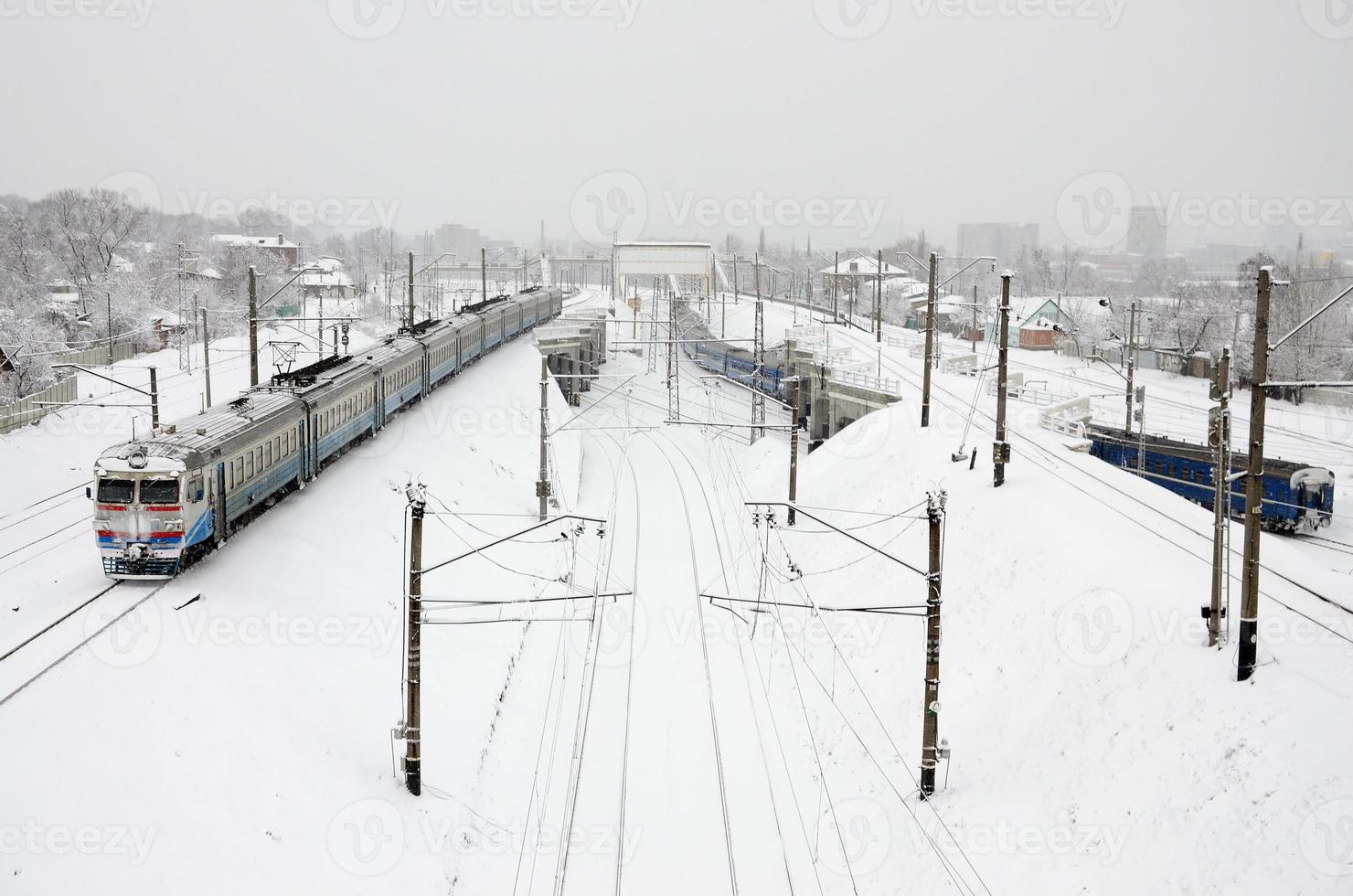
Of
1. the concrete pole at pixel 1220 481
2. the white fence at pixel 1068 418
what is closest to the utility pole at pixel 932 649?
the concrete pole at pixel 1220 481

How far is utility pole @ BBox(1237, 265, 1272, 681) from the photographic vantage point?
1259cm

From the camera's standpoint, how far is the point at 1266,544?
20016 millimetres

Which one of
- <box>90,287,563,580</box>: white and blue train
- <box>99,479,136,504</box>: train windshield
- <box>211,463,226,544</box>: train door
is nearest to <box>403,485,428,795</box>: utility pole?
<box>90,287,563,580</box>: white and blue train

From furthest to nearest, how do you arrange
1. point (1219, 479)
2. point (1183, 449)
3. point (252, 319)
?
point (1183, 449) < point (252, 319) < point (1219, 479)

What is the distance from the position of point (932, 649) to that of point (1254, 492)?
5117 millimetres

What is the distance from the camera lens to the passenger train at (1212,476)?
103 feet

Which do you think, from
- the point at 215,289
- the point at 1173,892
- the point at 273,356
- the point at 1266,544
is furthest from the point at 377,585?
the point at 215,289

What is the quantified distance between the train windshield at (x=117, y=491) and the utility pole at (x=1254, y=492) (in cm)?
1866

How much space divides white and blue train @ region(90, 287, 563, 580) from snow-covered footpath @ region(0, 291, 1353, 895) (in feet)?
2.59

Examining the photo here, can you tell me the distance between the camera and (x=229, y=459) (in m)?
21.2

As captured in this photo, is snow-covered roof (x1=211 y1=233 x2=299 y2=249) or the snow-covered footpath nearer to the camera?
the snow-covered footpath

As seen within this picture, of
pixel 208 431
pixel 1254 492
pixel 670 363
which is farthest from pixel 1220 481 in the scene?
pixel 670 363

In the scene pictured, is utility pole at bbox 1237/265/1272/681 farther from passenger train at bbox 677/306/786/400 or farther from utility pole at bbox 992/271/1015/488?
passenger train at bbox 677/306/786/400

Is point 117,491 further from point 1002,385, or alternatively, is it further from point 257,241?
point 257,241
